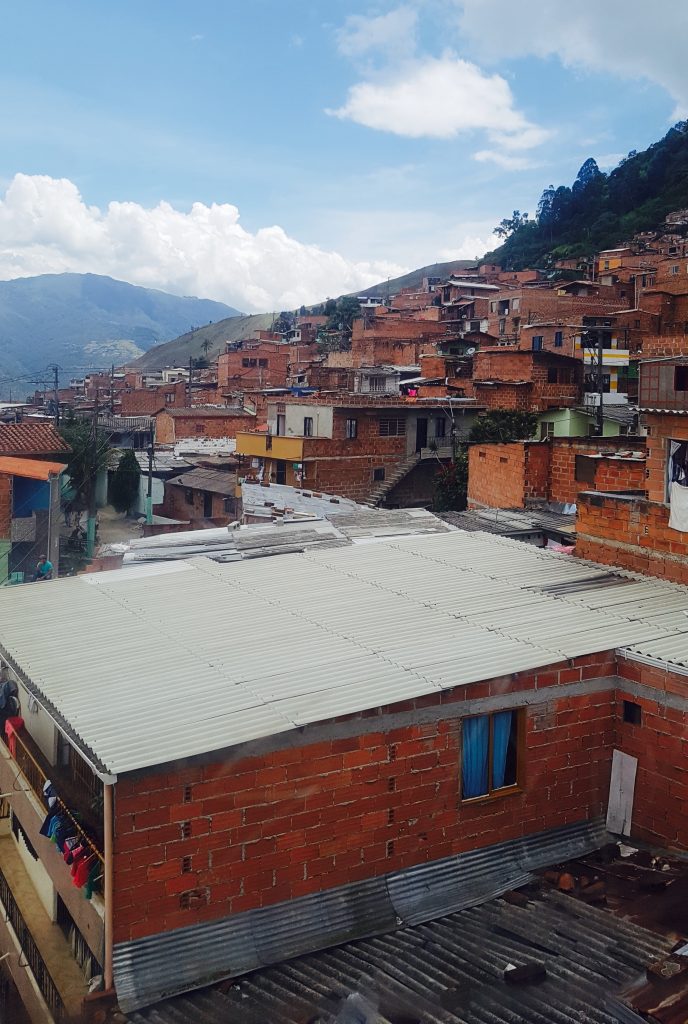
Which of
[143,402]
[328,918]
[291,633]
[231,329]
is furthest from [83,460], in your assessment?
[231,329]

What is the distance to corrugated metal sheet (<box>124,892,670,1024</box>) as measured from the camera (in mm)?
5930

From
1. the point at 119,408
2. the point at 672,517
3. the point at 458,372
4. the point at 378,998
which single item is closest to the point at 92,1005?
the point at 378,998

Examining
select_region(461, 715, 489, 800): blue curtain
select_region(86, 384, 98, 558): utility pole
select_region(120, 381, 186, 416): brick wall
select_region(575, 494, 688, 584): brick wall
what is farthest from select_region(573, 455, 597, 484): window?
select_region(120, 381, 186, 416): brick wall

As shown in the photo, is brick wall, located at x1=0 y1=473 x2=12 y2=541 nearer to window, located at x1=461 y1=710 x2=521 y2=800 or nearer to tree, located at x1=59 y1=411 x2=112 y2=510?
tree, located at x1=59 y1=411 x2=112 y2=510

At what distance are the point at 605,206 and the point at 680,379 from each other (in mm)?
84287

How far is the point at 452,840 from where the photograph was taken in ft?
25.4

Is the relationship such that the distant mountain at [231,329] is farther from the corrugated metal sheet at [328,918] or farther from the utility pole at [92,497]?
the corrugated metal sheet at [328,918]

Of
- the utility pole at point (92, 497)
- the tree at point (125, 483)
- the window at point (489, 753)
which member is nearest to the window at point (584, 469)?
the window at point (489, 753)

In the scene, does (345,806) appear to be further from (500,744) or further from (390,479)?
(390,479)

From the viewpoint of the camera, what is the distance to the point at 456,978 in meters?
6.33

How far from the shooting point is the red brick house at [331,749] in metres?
6.48

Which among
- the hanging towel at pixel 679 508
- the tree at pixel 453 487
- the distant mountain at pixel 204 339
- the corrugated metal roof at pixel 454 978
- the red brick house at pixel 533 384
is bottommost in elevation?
the corrugated metal roof at pixel 454 978

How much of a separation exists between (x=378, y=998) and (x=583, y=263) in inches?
3014

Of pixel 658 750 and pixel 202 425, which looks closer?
pixel 658 750
